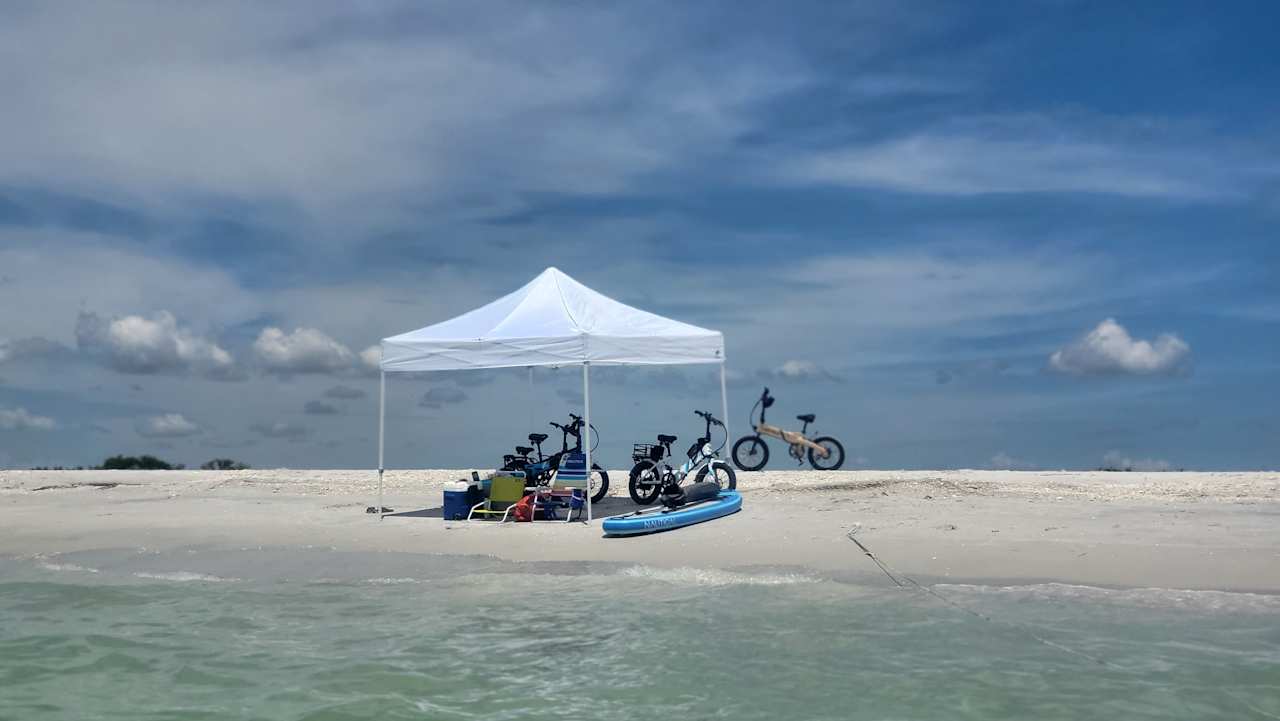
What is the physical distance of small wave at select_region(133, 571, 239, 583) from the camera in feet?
31.6

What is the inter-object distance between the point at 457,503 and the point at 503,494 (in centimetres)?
60

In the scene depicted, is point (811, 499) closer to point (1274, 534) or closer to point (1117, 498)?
point (1117, 498)

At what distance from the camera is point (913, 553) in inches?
378

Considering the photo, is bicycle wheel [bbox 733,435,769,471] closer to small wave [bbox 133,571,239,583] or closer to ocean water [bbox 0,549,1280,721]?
ocean water [bbox 0,549,1280,721]

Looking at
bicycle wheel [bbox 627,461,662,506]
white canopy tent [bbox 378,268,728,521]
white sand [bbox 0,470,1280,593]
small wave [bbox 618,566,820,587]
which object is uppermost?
white canopy tent [bbox 378,268,728,521]

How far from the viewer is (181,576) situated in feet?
32.3

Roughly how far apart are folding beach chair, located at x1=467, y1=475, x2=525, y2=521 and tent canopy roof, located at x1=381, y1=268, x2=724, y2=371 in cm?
159

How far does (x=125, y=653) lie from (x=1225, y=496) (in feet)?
42.4

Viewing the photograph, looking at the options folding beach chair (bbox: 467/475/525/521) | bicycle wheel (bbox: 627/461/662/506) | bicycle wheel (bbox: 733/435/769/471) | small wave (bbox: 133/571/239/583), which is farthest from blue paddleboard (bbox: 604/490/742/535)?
bicycle wheel (bbox: 733/435/769/471)

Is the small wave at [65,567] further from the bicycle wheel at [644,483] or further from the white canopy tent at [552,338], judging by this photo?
the bicycle wheel at [644,483]

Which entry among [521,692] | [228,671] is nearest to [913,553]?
[521,692]

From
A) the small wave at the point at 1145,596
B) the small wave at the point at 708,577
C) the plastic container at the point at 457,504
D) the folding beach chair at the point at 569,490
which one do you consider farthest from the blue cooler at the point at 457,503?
the small wave at the point at 1145,596

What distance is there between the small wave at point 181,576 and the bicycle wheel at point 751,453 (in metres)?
9.94

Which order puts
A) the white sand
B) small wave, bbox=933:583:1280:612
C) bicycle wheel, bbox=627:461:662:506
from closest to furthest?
small wave, bbox=933:583:1280:612 < the white sand < bicycle wheel, bbox=627:461:662:506
